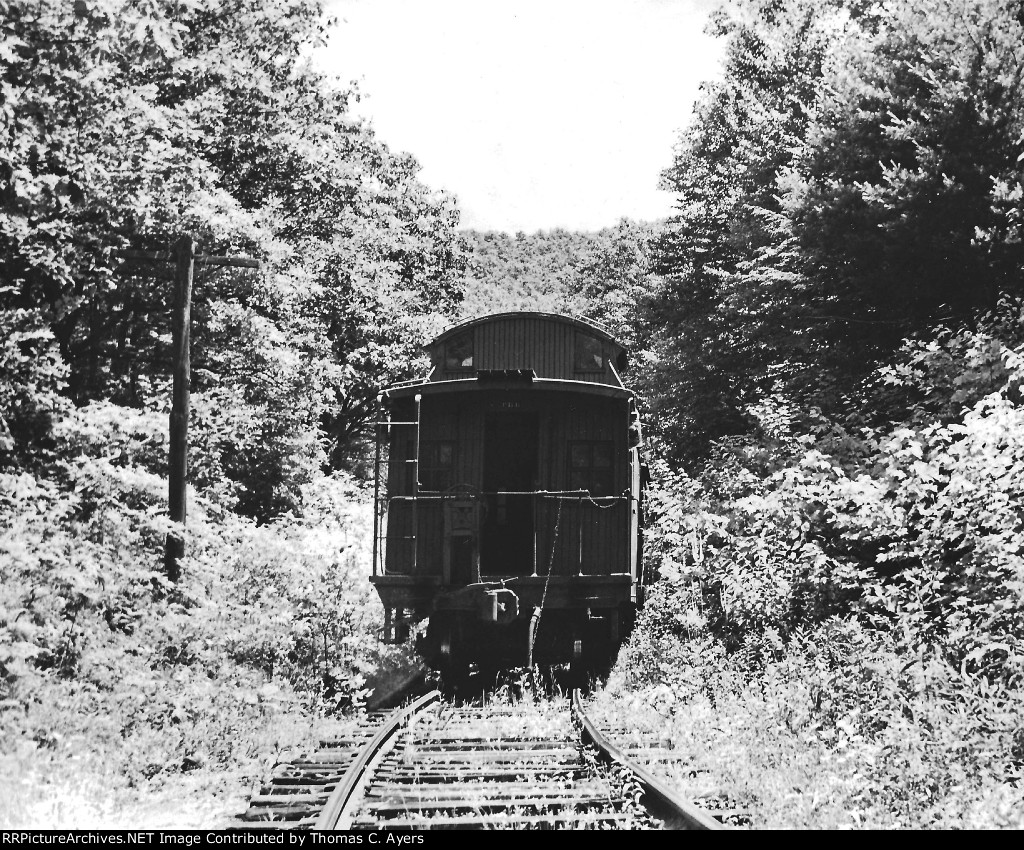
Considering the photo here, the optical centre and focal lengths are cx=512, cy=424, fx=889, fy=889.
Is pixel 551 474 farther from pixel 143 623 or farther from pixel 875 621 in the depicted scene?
pixel 143 623

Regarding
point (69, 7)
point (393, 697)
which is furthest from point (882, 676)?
point (69, 7)

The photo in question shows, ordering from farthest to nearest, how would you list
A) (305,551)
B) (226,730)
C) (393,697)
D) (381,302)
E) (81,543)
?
(381,302)
(305,551)
(393,697)
(81,543)
(226,730)

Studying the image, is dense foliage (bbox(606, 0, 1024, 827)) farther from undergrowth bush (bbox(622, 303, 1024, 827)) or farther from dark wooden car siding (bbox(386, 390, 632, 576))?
dark wooden car siding (bbox(386, 390, 632, 576))

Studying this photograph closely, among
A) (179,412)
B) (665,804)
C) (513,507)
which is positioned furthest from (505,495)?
(665,804)

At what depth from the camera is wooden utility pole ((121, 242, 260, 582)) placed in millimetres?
10758

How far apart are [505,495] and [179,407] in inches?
193

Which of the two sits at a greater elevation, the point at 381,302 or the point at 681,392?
the point at 381,302

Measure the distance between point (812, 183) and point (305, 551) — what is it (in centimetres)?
1052

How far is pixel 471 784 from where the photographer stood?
6.38 meters

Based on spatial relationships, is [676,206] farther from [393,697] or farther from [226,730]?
[226,730]

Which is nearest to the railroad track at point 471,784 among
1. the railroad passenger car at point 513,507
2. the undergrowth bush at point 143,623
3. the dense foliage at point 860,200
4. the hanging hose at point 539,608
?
the undergrowth bush at point 143,623

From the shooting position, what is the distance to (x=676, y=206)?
78.0ft

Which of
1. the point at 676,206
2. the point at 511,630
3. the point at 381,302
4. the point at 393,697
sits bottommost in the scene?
the point at 393,697

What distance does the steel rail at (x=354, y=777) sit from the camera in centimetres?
548
